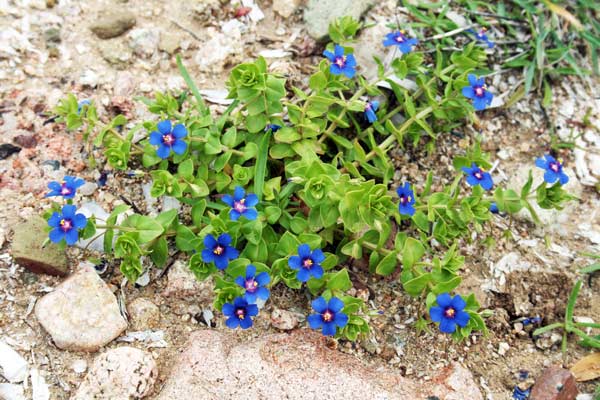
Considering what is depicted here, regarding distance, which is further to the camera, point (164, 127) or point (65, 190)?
point (164, 127)

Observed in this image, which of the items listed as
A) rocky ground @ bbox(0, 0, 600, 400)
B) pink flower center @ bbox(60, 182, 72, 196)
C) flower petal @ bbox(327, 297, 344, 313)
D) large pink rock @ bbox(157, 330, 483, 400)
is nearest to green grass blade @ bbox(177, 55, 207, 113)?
rocky ground @ bbox(0, 0, 600, 400)

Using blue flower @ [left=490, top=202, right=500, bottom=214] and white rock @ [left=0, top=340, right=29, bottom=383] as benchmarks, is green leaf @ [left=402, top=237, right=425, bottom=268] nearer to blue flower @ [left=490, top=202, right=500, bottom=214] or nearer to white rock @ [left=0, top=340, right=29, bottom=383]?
blue flower @ [left=490, top=202, right=500, bottom=214]

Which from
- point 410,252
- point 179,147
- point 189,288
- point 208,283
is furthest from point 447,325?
point 179,147

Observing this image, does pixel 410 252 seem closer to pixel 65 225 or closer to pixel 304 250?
pixel 304 250

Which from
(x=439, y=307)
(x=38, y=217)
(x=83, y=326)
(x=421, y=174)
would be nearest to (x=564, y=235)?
(x=421, y=174)

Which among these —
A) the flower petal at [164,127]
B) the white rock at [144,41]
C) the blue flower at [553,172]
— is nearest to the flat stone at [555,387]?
the blue flower at [553,172]
